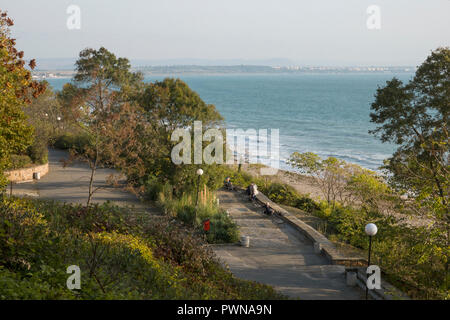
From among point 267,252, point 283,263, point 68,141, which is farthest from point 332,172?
point 68,141

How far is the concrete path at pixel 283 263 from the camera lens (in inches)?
400

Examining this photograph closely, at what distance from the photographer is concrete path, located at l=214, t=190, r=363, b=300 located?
33.3ft

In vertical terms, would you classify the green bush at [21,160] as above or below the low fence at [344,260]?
above

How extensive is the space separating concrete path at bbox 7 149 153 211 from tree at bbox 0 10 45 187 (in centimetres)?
427

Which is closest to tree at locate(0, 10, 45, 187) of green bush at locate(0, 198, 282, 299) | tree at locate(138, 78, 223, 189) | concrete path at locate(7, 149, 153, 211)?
green bush at locate(0, 198, 282, 299)

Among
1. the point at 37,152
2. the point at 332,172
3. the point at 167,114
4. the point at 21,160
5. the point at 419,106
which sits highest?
the point at 419,106

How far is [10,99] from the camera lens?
12.2 metres

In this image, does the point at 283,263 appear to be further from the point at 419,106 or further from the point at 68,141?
the point at 68,141

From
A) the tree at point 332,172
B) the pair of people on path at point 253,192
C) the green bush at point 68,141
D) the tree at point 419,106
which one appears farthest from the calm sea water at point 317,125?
the tree at point 419,106

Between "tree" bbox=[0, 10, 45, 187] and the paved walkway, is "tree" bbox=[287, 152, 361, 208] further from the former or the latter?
"tree" bbox=[0, 10, 45, 187]

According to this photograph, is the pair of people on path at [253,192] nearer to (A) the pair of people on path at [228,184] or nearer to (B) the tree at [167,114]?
(A) the pair of people on path at [228,184]

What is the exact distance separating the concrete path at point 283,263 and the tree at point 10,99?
6.71 metres

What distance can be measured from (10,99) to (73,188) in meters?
9.70
